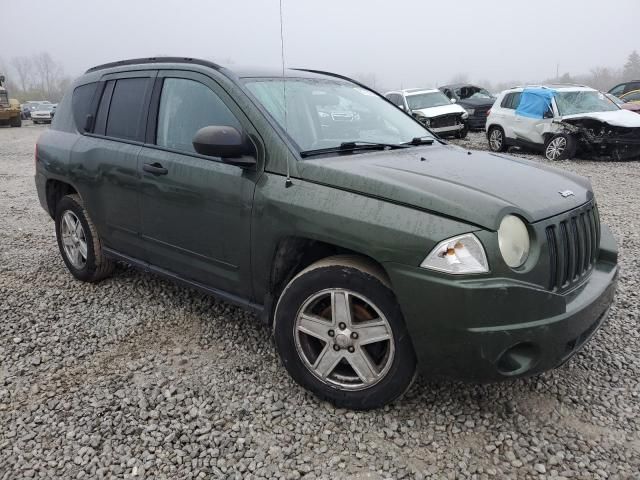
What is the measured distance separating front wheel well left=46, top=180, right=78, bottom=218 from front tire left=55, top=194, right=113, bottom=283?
0.11 metres

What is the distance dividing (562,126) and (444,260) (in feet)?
35.4

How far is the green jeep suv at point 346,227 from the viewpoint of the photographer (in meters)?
2.21

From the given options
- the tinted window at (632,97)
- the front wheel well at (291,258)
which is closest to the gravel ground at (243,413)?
the front wheel well at (291,258)

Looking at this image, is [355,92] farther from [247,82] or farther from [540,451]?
[540,451]

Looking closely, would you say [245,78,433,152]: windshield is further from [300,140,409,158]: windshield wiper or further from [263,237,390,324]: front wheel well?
[263,237,390,324]: front wheel well

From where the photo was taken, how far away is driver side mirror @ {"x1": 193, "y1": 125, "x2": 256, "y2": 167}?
2670 mm

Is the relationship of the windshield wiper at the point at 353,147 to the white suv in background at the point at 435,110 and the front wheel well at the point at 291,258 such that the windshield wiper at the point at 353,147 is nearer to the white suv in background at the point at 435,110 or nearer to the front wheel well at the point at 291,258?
the front wheel well at the point at 291,258

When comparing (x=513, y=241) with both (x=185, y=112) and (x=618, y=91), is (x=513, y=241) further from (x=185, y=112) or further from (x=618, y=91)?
(x=618, y=91)

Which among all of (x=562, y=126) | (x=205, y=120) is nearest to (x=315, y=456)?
(x=205, y=120)

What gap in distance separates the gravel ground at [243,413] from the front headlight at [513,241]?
89cm

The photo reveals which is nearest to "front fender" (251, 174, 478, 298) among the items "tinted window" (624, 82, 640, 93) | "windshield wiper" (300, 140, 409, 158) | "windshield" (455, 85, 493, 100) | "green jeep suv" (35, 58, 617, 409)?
"green jeep suv" (35, 58, 617, 409)

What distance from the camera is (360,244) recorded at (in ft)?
7.78

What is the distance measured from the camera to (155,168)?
3.30m

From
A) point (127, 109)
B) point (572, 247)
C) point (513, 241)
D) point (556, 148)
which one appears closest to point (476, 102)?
point (556, 148)
